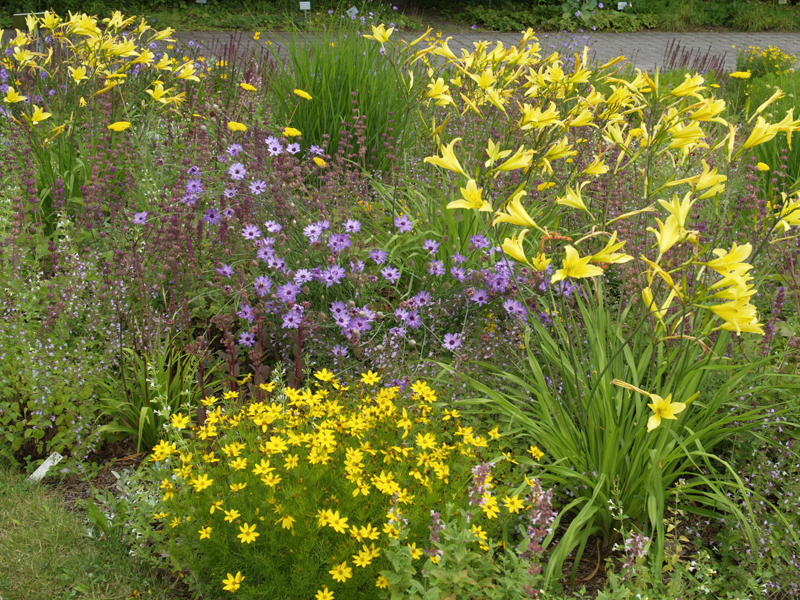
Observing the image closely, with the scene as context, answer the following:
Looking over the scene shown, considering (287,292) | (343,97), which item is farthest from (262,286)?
(343,97)

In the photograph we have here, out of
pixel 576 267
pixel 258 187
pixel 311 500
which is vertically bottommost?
pixel 311 500

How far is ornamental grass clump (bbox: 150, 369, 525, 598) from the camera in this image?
1919 millimetres

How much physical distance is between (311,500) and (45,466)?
134 cm

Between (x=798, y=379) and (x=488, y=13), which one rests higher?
(x=488, y=13)

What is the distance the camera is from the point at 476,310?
319cm

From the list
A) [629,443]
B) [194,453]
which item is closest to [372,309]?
[194,453]

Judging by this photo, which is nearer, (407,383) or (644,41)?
(407,383)

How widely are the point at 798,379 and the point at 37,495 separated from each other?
2.87m

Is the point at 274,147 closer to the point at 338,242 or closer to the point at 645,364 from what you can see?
the point at 338,242

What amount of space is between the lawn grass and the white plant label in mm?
153

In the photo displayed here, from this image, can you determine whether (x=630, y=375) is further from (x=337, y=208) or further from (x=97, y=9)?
(x=97, y=9)

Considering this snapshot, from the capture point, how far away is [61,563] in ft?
7.48

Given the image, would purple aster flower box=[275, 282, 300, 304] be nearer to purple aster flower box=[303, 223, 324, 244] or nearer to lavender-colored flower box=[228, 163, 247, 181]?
purple aster flower box=[303, 223, 324, 244]

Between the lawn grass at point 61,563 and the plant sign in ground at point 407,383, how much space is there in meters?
0.01
